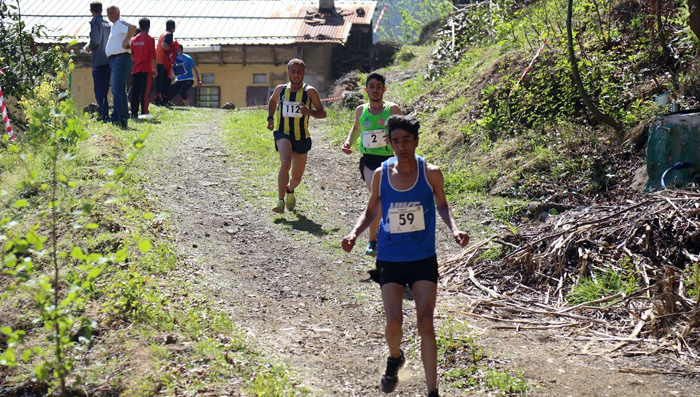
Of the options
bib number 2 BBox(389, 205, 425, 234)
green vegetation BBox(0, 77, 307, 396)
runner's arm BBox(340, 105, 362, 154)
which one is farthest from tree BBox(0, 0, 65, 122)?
bib number 2 BBox(389, 205, 425, 234)

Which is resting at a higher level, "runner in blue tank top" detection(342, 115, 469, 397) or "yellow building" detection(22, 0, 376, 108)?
"yellow building" detection(22, 0, 376, 108)

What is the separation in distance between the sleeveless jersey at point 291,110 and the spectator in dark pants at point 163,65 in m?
8.80

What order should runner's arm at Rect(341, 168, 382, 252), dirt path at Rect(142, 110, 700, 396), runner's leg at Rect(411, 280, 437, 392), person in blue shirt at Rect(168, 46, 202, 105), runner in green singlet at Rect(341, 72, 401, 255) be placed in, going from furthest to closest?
person in blue shirt at Rect(168, 46, 202, 105)
runner in green singlet at Rect(341, 72, 401, 255)
dirt path at Rect(142, 110, 700, 396)
runner's arm at Rect(341, 168, 382, 252)
runner's leg at Rect(411, 280, 437, 392)

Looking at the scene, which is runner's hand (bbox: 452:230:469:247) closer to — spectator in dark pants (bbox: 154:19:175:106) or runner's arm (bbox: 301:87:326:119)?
runner's arm (bbox: 301:87:326:119)

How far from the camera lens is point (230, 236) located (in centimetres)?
921

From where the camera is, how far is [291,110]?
9.52 m

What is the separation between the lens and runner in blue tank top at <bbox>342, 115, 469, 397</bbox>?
5043 mm

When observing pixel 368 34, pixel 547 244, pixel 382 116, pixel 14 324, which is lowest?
pixel 14 324

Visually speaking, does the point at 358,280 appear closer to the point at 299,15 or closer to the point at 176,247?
the point at 176,247

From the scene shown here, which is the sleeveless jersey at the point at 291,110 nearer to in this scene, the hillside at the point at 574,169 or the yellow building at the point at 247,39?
the hillside at the point at 574,169

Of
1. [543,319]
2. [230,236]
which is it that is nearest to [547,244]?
[543,319]

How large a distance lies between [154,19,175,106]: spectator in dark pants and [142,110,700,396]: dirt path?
5.98 m

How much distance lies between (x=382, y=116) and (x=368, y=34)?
19.6 metres

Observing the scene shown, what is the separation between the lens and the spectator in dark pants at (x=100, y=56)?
13891mm
